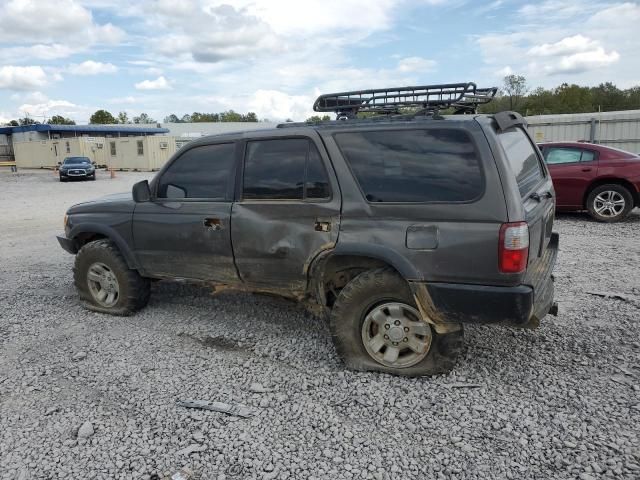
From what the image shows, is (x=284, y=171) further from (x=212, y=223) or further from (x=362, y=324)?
(x=362, y=324)

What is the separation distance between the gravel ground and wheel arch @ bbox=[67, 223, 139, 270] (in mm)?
627

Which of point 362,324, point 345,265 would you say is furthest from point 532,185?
point 362,324

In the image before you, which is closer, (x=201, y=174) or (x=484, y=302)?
(x=484, y=302)

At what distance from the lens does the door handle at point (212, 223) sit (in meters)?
4.19

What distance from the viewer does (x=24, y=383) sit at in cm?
373

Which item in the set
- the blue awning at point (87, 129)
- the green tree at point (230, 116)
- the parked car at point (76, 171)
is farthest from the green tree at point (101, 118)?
the parked car at point (76, 171)

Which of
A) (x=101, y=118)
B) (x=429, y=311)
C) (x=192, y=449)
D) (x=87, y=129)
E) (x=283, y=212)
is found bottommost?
(x=192, y=449)

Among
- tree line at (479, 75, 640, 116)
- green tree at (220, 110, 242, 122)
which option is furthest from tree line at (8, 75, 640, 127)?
green tree at (220, 110, 242, 122)

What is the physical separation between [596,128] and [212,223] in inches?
645

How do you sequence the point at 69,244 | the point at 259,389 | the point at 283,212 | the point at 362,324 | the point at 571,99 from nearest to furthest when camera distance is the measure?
the point at 259,389 → the point at 362,324 → the point at 283,212 → the point at 69,244 → the point at 571,99

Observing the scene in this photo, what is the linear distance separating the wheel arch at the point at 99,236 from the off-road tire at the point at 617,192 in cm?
833

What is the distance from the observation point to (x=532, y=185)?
3762mm

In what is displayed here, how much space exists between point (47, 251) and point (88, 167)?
67.3 ft

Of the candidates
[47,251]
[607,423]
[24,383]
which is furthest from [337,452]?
[47,251]
